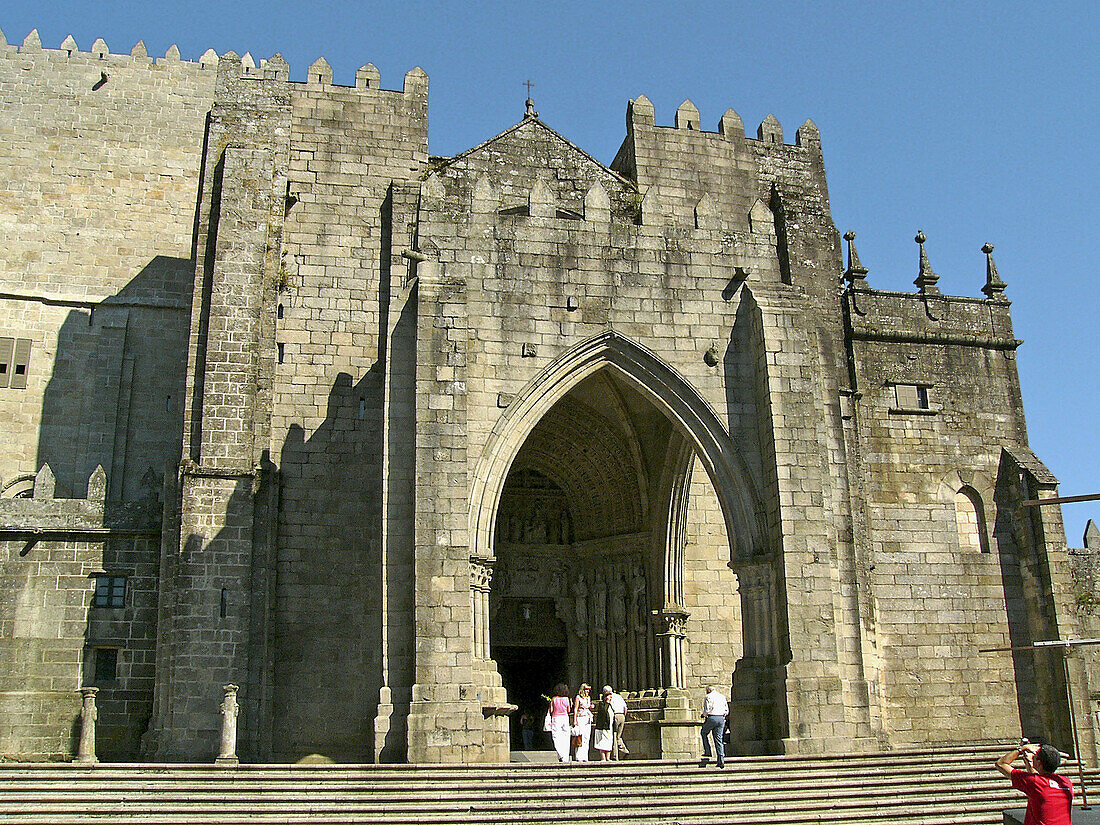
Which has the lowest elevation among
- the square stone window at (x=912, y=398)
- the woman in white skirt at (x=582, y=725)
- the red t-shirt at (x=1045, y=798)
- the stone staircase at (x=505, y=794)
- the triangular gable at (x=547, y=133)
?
the stone staircase at (x=505, y=794)

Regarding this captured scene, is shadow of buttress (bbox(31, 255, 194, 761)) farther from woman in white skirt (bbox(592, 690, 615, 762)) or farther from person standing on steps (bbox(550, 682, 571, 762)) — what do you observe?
woman in white skirt (bbox(592, 690, 615, 762))

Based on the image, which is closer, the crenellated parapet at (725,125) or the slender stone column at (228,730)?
the slender stone column at (228,730)

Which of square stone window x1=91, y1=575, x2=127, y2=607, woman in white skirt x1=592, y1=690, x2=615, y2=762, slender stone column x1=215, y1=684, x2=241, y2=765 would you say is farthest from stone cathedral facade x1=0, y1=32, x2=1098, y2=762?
slender stone column x1=215, y1=684, x2=241, y2=765

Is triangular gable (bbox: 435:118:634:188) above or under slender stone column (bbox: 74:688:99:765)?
above

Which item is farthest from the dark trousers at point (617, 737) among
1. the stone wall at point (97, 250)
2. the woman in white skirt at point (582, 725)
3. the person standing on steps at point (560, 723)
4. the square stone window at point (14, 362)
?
the square stone window at point (14, 362)

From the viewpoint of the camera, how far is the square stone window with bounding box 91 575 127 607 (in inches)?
630

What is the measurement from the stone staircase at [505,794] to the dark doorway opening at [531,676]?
647cm

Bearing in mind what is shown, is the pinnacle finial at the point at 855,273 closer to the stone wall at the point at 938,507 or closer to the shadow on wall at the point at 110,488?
the stone wall at the point at 938,507

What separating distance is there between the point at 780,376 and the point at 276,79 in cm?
1025

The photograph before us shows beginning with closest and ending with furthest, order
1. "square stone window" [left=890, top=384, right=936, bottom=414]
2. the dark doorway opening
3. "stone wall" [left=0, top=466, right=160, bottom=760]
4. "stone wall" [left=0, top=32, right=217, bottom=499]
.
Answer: "stone wall" [left=0, top=466, right=160, bottom=760] < the dark doorway opening < "square stone window" [left=890, top=384, right=936, bottom=414] < "stone wall" [left=0, top=32, right=217, bottom=499]

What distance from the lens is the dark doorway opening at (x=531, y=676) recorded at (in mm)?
18531

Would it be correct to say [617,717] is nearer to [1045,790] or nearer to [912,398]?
[1045,790]

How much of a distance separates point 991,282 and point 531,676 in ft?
37.3

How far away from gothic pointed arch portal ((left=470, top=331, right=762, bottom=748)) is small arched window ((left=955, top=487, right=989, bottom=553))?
448 cm
